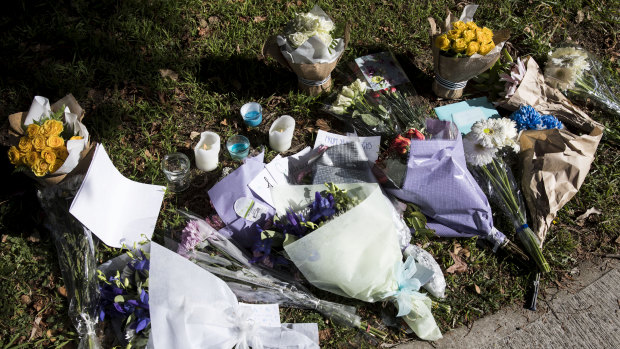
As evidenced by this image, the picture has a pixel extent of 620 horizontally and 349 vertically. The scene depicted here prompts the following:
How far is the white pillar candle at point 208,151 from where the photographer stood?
2816mm

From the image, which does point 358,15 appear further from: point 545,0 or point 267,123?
point 545,0

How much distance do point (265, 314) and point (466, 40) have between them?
6.89 feet

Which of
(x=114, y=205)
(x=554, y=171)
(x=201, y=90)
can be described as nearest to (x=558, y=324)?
(x=554, y=171)

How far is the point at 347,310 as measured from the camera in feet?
8.05

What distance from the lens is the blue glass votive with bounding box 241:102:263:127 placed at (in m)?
3.10

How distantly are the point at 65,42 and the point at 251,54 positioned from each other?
140cm

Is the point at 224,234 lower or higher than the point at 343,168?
lower

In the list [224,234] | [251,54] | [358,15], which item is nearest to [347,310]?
[224,234]

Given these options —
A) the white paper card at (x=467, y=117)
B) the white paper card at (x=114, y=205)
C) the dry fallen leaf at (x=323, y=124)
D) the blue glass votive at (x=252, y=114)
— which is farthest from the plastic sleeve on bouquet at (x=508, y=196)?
the white paper card at (x=114, y=205)

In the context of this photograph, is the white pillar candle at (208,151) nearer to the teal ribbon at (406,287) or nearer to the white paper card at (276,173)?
the white paper card at (276,173)

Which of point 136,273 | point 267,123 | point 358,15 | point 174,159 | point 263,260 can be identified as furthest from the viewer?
point 358,15

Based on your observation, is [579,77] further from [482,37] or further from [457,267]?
[457,267]

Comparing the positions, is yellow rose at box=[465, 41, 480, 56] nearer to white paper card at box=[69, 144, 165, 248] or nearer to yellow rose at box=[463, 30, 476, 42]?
yellow rose at box=[463, 30, 476, 42]

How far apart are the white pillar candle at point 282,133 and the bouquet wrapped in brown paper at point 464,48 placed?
3.64ft
